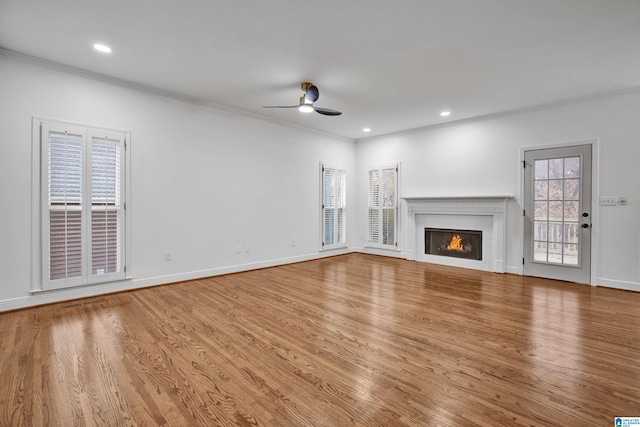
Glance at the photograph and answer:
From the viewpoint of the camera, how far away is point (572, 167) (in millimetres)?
4699

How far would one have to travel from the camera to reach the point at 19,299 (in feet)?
11.0

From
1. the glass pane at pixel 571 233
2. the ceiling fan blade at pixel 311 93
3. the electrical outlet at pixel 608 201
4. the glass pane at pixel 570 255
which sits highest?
the ceiling fan blade at pixel 311 93

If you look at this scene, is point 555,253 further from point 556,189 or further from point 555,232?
point 556,189

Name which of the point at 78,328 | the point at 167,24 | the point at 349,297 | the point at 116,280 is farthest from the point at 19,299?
the point at 349,297

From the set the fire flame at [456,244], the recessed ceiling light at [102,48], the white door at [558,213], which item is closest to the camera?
the recessed ceiling light at [102,48]

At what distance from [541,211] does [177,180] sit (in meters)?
6.13

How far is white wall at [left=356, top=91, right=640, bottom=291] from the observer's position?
4230 millimetres

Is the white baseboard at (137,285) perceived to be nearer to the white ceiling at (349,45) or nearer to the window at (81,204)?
the window at (81,204)

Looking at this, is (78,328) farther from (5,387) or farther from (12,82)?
(12,82)

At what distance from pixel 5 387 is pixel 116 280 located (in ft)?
7.23

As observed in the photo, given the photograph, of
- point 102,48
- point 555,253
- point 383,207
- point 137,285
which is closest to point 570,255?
point 555,253

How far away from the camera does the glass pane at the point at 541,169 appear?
4.93m

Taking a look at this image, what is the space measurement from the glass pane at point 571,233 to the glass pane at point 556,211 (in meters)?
0.17

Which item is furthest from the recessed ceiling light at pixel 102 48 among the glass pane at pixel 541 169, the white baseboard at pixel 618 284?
the white baseboard at pixel 618 284
